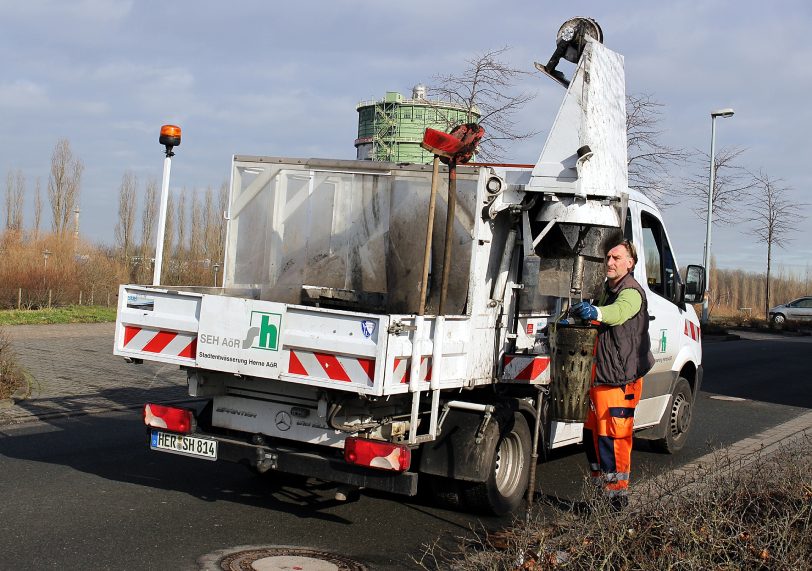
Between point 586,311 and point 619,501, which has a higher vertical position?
point 586,311

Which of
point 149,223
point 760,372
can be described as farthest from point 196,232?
point 760,372

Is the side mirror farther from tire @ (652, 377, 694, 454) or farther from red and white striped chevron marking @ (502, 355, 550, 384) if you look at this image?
red and white striped chevron marking @ (502, 355, 550, 384)

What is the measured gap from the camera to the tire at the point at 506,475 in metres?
6.66

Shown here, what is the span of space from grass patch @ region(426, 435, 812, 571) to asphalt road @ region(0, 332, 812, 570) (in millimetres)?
996

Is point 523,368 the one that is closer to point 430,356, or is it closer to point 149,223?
point 430,356

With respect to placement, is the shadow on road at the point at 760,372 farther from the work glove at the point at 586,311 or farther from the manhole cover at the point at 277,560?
the manhole cover at the point at 277,560

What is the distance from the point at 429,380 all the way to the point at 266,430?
52.2 inches

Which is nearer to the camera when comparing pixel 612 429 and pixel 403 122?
pixel 612 429

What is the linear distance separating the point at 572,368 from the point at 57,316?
22564mm

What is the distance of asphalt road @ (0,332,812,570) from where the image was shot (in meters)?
5.73

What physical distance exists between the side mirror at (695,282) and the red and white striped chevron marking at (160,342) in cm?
537

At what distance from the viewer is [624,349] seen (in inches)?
253

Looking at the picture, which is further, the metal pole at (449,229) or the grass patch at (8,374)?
the grass patch at (8,374)

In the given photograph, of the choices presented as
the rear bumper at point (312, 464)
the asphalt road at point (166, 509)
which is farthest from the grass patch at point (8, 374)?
the rear bumper at point (312, 464)
